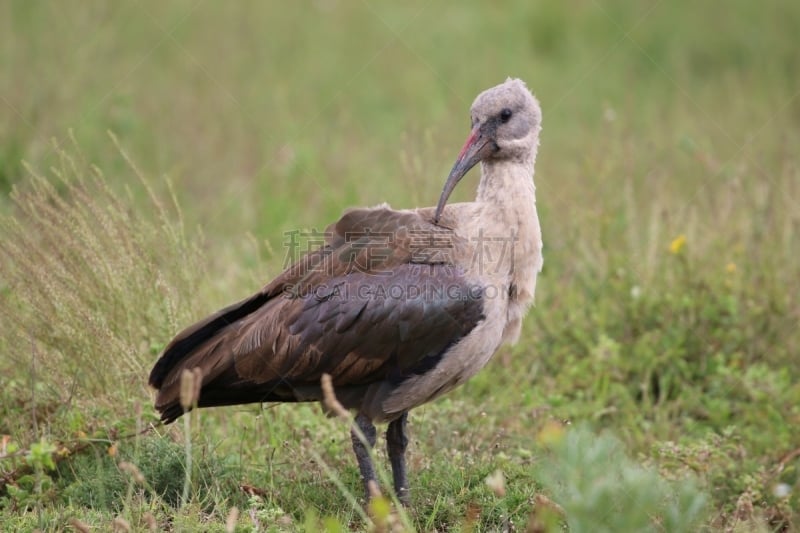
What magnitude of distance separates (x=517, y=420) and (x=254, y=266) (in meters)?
2.26

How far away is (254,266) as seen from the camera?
702 cm

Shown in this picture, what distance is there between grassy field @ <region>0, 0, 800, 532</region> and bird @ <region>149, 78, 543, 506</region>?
0.39 metres

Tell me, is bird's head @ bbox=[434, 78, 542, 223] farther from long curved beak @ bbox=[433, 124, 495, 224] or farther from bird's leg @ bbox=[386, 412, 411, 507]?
bird's leg @ bbox=[386, 412, 411, 507]

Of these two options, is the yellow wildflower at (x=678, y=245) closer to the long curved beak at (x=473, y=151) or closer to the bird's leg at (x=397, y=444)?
the long curved beak at (x=473, y=151)

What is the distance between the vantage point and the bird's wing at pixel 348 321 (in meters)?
4.49

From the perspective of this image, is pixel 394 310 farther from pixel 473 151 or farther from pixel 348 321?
pixel 473 151

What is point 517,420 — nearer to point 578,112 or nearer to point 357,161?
point 357,161

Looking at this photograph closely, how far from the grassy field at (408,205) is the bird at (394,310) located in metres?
0.39

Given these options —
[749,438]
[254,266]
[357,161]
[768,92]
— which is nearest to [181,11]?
[357,161]

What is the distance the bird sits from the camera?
4504 mm

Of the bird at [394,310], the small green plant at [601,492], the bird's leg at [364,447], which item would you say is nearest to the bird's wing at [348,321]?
the bird at [394,310]

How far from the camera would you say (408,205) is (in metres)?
7.43

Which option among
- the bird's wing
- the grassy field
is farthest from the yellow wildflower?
the bird's wing

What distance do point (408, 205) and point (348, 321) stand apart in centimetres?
297
